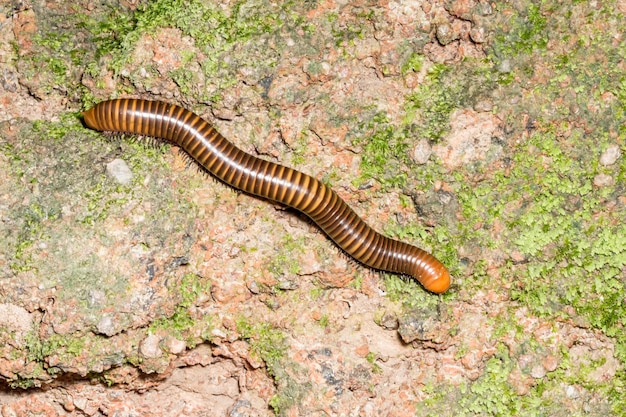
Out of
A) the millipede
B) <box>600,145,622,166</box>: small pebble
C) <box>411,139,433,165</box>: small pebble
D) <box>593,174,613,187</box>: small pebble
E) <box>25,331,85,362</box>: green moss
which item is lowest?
<box>25,331,85,362</box>: green moss

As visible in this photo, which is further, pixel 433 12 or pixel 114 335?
pixel 433 12

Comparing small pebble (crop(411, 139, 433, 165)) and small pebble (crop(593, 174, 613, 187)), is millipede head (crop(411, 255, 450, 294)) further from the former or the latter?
small pebble (crop(593, 174, 613, 187))

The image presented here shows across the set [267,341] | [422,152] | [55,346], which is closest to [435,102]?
[422,152]

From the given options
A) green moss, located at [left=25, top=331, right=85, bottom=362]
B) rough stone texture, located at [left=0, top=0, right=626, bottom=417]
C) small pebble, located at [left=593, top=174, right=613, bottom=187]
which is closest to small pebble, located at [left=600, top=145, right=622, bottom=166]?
rough stone texture, located at [left=0, top=0, right=626, bottom=417]

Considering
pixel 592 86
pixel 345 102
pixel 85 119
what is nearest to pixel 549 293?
pixel 592 86

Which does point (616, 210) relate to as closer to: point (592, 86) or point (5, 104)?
point (592, 86)

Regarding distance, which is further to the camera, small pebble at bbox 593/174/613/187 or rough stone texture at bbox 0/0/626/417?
small pebble at bbox 593/174/613/187

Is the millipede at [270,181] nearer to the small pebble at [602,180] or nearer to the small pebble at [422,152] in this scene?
the small pebble at [422,152]

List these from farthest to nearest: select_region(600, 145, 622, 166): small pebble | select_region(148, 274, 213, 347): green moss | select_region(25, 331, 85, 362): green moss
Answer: select_region(600, 145, 622, 166): small pebble < select_region(148, 274, 213, 347): green moss < select_region(25, 331, 85, 362): green moss

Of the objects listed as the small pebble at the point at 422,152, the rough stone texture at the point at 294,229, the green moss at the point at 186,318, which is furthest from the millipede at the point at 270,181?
the green moss at the point at 186,318
